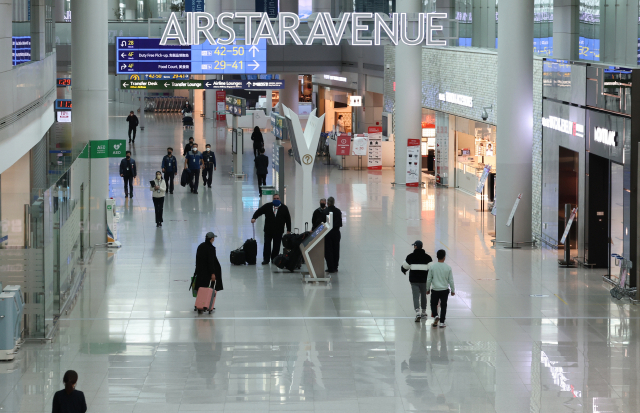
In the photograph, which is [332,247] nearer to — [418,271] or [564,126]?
[418,271]

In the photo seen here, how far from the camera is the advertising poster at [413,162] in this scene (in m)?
29.8

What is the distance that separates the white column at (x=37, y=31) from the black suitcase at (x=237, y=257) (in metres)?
5.47

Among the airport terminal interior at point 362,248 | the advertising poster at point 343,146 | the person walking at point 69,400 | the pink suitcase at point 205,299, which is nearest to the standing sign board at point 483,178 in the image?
the airport terminal interior at point 362,248

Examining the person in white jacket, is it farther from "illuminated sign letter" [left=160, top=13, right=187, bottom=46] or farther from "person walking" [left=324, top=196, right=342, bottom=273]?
"person walking" [left=324, top=196, right=342, bottom=273]

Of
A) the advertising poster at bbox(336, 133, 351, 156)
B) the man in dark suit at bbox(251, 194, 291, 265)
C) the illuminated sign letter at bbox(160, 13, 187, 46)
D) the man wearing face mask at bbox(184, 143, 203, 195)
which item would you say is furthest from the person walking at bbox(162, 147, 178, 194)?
the man in dark suit at bbox(251, 194, 291, 265)

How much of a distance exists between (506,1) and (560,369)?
36.1ft

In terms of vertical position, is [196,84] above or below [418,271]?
above

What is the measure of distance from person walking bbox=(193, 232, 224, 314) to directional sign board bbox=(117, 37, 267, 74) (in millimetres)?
17717

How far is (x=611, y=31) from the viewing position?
668 inches

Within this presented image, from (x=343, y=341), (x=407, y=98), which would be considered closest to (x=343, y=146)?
(x=407, y=98)

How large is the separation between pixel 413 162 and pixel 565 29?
11.0 m

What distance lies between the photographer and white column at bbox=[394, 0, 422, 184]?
30.0 m

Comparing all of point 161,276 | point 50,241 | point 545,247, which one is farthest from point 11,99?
point 545,247

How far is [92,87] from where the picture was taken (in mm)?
19375
